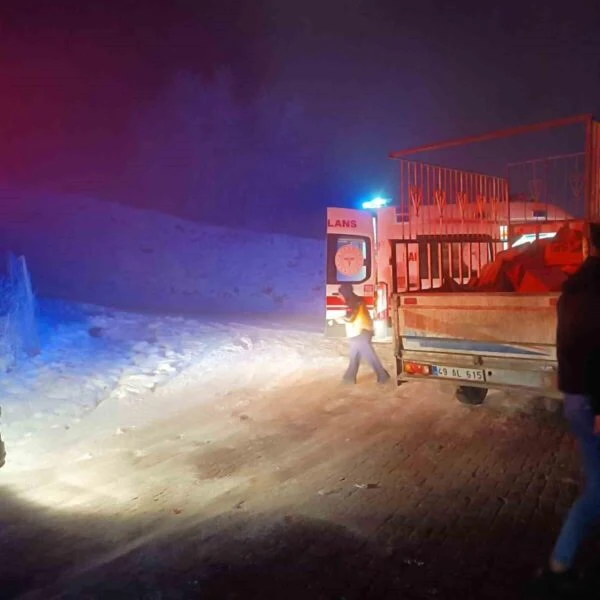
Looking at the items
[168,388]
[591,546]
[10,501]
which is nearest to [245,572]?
[591,546]

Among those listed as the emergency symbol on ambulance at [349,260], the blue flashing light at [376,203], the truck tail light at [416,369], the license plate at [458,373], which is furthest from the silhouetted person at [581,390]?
the blue flashing light at [376,203]

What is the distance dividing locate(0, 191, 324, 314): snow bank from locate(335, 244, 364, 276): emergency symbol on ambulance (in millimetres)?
8606

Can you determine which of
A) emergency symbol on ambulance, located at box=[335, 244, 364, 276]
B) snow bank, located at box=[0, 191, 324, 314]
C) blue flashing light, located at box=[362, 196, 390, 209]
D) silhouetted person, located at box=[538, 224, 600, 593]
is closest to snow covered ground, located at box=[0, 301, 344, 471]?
emergency symbol on ambulance, located at box=[335, 244, 364, 276]

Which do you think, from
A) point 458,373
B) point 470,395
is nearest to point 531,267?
point 470,395

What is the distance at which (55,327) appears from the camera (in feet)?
40.7

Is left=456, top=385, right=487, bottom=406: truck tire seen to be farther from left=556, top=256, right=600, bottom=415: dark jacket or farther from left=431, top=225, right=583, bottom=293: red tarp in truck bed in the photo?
left=556, top=256, right=600, bottom=415: dark jacket

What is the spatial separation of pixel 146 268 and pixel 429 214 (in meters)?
15.7

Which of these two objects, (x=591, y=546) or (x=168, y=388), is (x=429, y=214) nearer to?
(x=168, y=388)

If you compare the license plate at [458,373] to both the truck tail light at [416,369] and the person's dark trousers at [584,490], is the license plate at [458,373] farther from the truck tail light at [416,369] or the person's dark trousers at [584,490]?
the person's dark trousers at [584,490]

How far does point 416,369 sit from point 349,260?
220 inches

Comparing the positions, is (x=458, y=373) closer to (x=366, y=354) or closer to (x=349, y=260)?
(x=366, y=354)

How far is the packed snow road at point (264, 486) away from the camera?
3.86 meters

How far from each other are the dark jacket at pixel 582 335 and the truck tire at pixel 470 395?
4.59 m

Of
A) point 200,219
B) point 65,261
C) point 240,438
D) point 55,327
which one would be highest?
point 200,219
